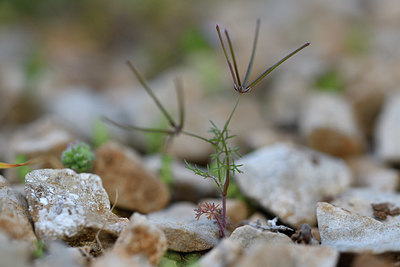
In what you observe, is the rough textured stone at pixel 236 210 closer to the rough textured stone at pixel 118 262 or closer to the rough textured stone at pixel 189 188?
the rough textured stone at pixel 189 188

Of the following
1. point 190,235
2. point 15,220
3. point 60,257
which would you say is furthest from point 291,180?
point 15,220

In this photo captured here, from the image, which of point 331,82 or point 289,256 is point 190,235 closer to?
point 289,256

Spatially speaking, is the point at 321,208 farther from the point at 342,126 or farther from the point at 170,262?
the point at 342,126

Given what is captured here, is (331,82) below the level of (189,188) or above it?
above

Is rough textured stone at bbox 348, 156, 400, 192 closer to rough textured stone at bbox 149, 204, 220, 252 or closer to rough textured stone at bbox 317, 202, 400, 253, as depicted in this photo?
rough textured stone at bbox 317, 202, 400, 253

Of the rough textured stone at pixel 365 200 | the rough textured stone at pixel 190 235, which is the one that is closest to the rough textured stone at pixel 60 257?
the rough textured stone at pixel 190 235

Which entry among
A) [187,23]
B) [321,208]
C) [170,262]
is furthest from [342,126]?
[187,23]
